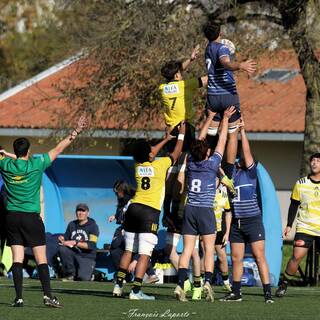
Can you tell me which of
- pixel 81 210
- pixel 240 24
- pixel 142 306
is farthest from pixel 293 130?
pixel 142 306

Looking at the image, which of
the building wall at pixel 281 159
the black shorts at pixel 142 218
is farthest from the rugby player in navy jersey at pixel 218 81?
the building wall at pixel 281 159

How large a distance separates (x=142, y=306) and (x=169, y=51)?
9.95 metres

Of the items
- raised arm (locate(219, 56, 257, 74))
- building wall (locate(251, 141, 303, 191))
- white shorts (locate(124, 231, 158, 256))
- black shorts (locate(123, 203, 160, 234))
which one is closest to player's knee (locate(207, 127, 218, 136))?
raised arm (locate(219, 56, 257, 74))

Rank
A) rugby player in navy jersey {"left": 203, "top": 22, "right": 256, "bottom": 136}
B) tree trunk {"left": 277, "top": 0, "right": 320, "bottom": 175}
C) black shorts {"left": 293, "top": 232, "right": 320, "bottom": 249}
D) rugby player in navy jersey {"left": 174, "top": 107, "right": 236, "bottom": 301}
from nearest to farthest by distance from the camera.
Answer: rugby player in navy jersey {"left": 174, "top": 107, "right": 236, "bottom": 301}, rugby player in navy jersey {"left": 203, "top": 22, "right": 256, "bottom": 136}, black shorts {"left": 293, "top": 232, "right": 320, "bottom": 249}, tree trunk {"left": 277, "top": 0, "right": 320, "bottom": 175}

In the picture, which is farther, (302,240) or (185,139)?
(302,240)

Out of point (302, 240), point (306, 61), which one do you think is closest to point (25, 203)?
point (302, 240)

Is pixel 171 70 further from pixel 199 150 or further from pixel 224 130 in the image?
pixel 199 150

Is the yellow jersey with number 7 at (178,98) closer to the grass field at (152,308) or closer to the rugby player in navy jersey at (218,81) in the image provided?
the rugby player in navy jersey at (218,81)

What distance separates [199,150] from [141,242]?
157 cm

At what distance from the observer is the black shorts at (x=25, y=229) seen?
1439 cm

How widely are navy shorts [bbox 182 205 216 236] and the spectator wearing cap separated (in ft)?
22.1

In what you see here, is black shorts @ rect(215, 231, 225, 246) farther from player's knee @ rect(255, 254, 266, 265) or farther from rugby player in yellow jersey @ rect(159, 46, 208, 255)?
player's knee @ rect(255, 254, 266, 265)

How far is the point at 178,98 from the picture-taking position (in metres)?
16.6

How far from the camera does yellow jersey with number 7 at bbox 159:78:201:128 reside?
1661 cm
